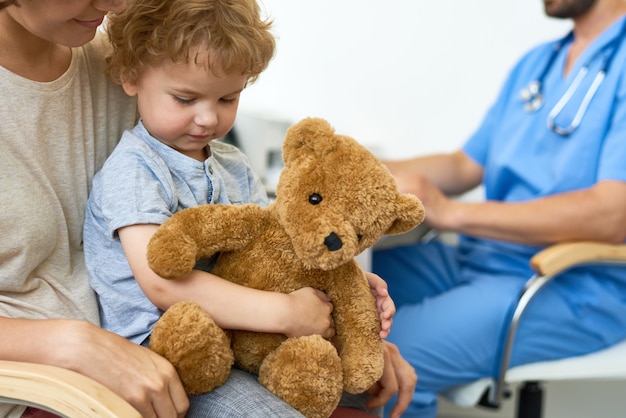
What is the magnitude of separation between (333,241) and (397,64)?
1.69 metres

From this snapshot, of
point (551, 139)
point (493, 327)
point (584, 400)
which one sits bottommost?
point (584, 400)

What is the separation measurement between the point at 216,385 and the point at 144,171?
0.94 feet

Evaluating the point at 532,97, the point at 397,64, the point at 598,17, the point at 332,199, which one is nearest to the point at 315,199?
the point at 332,199

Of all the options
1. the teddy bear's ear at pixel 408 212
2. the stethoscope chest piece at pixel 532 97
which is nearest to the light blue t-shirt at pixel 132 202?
the teddy bear's ear at pixel 408 212

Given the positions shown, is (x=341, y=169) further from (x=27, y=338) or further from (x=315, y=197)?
(x=27, y=338)

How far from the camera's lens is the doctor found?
1604 mm

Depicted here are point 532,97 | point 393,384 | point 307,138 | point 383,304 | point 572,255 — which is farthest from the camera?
point 532,97

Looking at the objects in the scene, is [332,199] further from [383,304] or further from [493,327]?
[493,327]

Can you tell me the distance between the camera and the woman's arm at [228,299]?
0.85 meters

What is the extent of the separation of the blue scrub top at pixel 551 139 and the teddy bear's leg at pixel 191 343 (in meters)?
1.11

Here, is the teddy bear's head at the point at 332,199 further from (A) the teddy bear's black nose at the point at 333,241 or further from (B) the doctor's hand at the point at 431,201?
(B) the doctor's hand at the point at 431,201

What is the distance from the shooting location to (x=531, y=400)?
1708mm

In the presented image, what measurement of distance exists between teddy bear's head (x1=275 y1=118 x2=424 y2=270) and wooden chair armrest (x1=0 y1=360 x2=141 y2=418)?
0.84ft

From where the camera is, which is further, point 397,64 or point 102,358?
point 397,64
